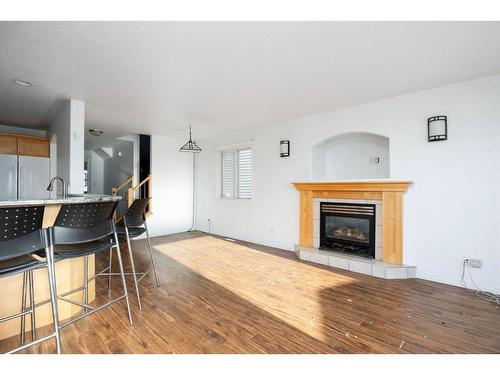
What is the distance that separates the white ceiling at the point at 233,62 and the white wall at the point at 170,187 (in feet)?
7.16

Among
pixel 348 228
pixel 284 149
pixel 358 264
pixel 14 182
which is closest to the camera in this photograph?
pixel 358 264

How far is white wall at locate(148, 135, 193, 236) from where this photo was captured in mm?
5840

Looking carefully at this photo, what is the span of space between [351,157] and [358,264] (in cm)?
183

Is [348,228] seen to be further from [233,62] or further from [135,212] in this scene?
[135,212]

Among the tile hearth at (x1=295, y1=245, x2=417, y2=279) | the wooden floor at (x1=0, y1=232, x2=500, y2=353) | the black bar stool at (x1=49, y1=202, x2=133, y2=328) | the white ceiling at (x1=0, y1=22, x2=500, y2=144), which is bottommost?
the wooden floor at (x1=0, y1=232, x2=500, y2=353)

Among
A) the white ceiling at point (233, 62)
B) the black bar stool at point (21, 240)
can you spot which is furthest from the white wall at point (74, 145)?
the black bar stool at point (21, 240)

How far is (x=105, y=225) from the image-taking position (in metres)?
1.92

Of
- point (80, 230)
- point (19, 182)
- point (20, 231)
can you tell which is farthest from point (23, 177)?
point (20, 231)

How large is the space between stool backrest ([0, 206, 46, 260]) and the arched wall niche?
3700mm

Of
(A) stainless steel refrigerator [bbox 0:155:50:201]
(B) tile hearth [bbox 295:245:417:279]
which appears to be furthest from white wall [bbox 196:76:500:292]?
(A) stainless steel refrigerator [bbox 0:155:50:201]

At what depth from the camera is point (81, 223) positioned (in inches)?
71.6

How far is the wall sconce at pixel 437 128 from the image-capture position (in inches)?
116

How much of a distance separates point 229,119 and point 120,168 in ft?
15.2

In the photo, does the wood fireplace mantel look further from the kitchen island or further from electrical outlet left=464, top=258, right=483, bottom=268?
the kitchen island
